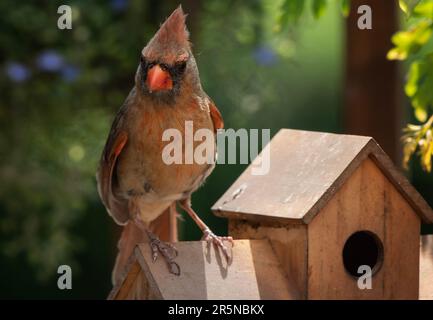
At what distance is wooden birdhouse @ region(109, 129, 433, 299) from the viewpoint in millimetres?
2457

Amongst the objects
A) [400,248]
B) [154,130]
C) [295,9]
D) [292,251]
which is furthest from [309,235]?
[295,9]

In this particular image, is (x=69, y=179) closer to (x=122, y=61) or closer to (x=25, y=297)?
(x=122, y=61)

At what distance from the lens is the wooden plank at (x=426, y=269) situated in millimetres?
2762

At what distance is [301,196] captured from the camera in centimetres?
258

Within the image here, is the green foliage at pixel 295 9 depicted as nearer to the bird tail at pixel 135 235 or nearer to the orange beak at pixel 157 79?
the orange beak at pixel 157 79

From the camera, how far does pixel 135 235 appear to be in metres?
3.07

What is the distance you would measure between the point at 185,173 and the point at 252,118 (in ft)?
7.45

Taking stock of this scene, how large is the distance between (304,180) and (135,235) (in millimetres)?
674

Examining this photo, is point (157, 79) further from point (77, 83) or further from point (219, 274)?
point (77, 83)

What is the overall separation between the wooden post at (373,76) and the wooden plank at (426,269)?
4.68ft

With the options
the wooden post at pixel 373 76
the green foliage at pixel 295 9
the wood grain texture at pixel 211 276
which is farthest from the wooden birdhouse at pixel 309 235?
the wooden post at pixel 373 76

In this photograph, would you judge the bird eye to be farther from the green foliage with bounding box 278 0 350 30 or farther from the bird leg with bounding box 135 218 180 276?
the bird leg with bounding box 135 218 180 276

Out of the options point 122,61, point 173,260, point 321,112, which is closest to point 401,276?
point 173,260

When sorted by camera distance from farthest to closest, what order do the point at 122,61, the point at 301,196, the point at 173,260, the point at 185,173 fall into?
the point at 122,61 < the point at 185,173 < the point at 301,196 < the point at 173,260
